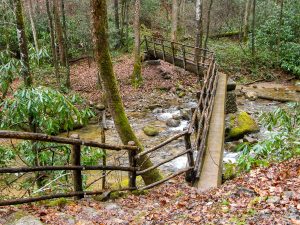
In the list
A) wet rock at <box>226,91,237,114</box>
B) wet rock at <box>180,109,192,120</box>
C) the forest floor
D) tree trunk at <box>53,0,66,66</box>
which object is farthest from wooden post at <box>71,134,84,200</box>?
tree trunk at <box>53,0,66,66</box>

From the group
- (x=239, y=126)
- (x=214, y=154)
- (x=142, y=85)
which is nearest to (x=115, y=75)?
(x=142, y=85)

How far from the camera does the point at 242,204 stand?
449 centimetres

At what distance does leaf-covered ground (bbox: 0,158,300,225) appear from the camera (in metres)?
4.05

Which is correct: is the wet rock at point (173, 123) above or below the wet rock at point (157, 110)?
above

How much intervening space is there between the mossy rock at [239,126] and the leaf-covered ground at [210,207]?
20.1 ft

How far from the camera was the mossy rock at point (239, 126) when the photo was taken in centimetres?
1182

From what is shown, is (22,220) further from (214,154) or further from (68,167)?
(214,154)

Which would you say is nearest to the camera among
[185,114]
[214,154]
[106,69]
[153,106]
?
[106,69]

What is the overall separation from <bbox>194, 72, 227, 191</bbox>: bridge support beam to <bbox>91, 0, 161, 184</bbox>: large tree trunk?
117 centimetres

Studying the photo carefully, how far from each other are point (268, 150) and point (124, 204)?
2793 millimetres

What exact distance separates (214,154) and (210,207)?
115 inches

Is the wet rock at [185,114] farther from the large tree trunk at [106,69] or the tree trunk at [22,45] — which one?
the tree trunk at [22,45]

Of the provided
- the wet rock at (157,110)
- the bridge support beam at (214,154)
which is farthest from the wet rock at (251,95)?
the bridge support beam at (214,154)

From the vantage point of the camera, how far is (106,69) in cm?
690
